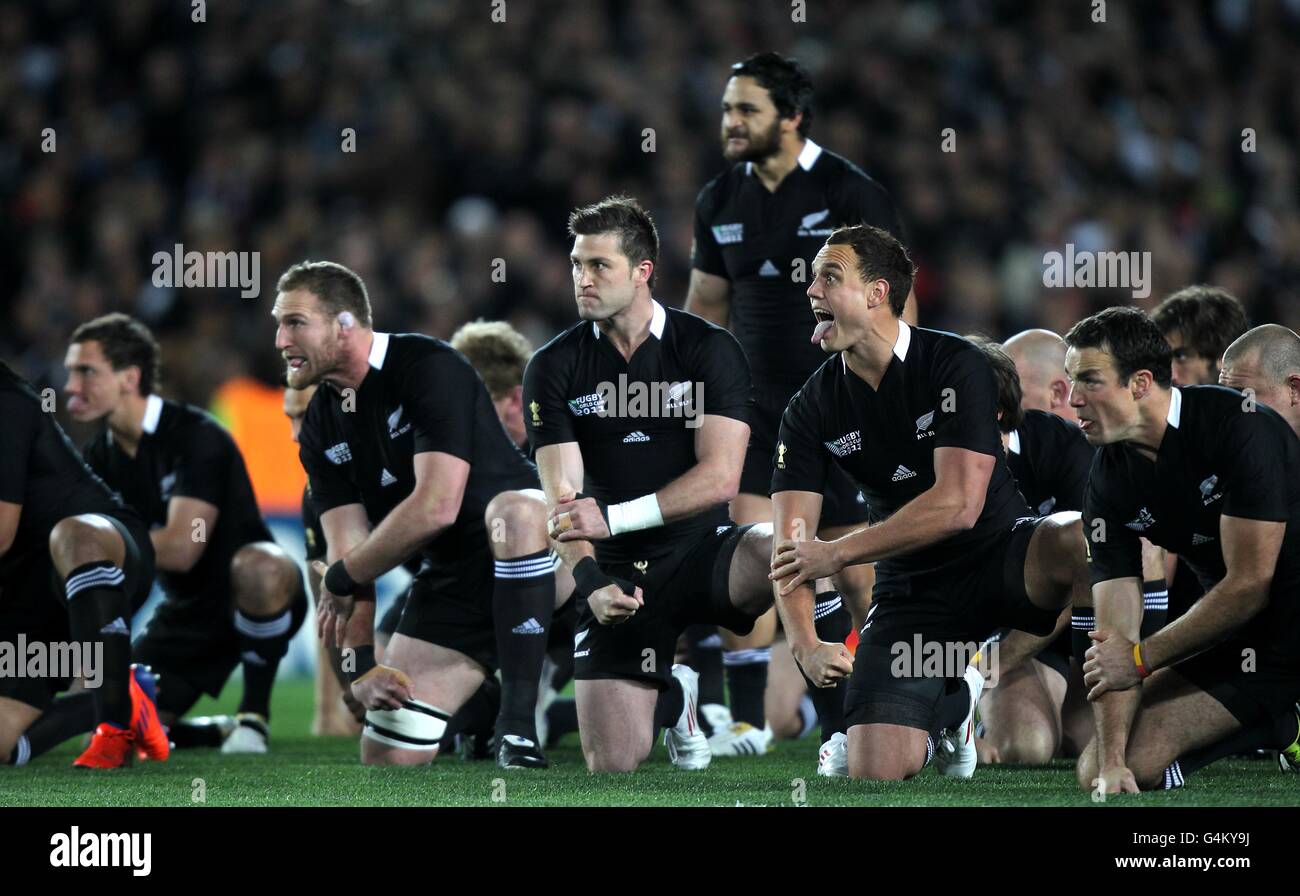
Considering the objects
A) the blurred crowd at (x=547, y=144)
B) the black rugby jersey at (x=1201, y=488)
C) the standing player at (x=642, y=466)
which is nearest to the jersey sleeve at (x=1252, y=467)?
the black rugby jersey at (x=1201, y=488)

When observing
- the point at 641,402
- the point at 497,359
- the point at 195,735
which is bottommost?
the point at 195,735

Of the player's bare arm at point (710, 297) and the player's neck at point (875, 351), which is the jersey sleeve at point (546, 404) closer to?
the player's neck at point (875, 351)

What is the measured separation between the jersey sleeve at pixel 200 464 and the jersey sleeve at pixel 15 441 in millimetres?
951

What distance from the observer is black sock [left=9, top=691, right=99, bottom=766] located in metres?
5.98

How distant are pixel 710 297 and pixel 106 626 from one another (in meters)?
2.77

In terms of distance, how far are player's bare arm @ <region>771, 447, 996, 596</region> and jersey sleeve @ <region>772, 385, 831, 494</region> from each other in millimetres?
268

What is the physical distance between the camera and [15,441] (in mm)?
5906

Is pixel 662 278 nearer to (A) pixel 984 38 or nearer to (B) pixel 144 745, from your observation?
(A) pixel 984 38

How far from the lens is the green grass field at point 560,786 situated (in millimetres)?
4559

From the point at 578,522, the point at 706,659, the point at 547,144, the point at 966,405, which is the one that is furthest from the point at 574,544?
the point at 547,144

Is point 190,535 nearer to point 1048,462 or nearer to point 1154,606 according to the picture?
point 1048,462

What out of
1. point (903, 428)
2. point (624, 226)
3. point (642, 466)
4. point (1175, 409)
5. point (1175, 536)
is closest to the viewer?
point (1175, 409)

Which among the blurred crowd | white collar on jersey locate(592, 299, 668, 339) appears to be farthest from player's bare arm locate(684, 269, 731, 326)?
the blurred crowd

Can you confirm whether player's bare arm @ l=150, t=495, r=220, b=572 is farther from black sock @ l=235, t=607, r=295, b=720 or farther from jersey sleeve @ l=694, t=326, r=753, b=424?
jersey sleeve @ l=694, t=326, r=753, b=424
